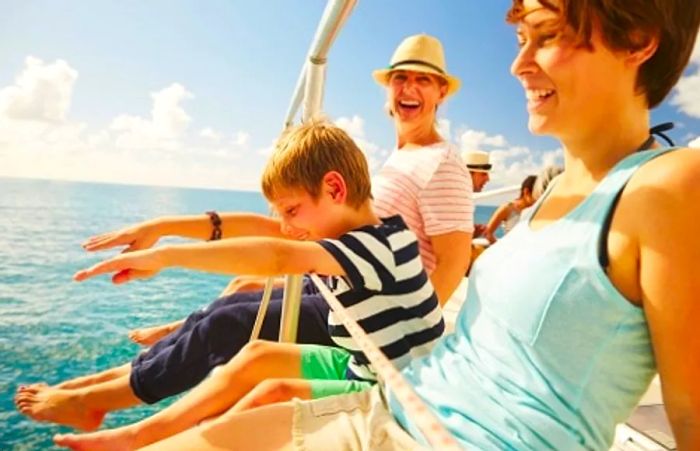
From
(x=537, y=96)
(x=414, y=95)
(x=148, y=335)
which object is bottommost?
(x=148, y=335)

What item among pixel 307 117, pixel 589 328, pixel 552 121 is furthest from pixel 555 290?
pixel 307 117

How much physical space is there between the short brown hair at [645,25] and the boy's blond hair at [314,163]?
0.47 m

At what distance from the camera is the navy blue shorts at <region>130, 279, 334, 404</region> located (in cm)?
127

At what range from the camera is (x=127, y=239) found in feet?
3.35

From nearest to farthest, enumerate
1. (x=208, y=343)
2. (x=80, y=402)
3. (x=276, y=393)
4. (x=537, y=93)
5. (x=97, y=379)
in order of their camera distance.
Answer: (x=537, y=93), (x=276, y=393), (x=208, y=343), (x=80, y=402), (x=97, y=379)

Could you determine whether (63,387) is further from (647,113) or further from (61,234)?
(61,234)

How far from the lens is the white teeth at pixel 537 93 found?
611 mm

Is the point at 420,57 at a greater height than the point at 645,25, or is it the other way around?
the point at 420,57

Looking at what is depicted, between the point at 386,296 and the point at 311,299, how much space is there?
475mm

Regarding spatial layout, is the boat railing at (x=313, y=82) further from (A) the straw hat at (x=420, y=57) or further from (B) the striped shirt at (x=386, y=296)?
(A) the straw hat at (x=420, y=57)

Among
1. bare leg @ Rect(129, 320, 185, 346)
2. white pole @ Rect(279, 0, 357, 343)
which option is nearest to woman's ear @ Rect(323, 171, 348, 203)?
white pole @ Rect(279, 0, 357, 343)

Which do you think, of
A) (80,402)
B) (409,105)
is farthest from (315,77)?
(80,402)

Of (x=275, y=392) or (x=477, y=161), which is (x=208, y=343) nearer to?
(x=275, y=392)

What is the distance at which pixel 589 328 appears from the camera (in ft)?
1.71
